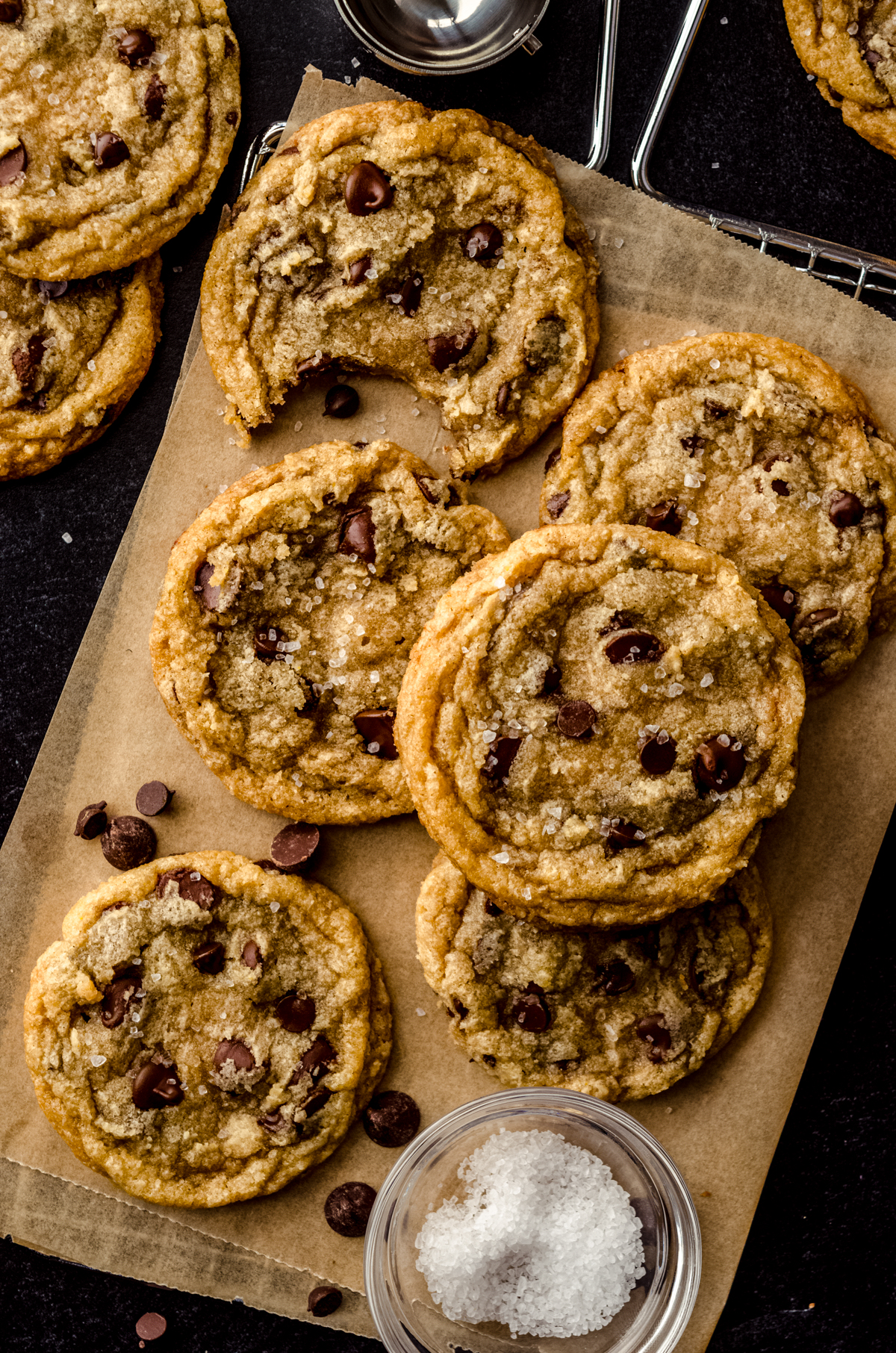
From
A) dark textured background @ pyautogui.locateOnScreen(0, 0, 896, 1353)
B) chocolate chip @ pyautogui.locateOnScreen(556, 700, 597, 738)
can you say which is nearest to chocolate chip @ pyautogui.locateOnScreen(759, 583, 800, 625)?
chocolate chip @ pyautogui.locateOnScreen(556, 700, 597, 738)

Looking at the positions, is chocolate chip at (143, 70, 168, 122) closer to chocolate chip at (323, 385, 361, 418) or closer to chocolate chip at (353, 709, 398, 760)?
chocolate chip at (323, 385, 361, 418)

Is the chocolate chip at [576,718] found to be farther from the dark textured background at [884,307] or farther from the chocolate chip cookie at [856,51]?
the chocolate chip cookie at [856,51]

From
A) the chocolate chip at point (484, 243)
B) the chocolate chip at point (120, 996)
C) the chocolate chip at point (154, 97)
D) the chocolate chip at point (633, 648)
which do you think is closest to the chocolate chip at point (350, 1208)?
the chocolate chip at point (120, 996)

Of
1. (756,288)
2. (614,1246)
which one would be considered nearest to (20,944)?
(614,1246)

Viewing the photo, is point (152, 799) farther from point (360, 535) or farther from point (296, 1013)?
point (360, 535)

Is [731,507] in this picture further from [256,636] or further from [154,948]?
[154,948]

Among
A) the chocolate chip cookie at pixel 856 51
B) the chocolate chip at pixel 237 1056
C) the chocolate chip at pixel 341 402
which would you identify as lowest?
→ the chocolate chip at pixel 237 1056

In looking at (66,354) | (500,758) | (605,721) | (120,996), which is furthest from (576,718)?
(66,354)
